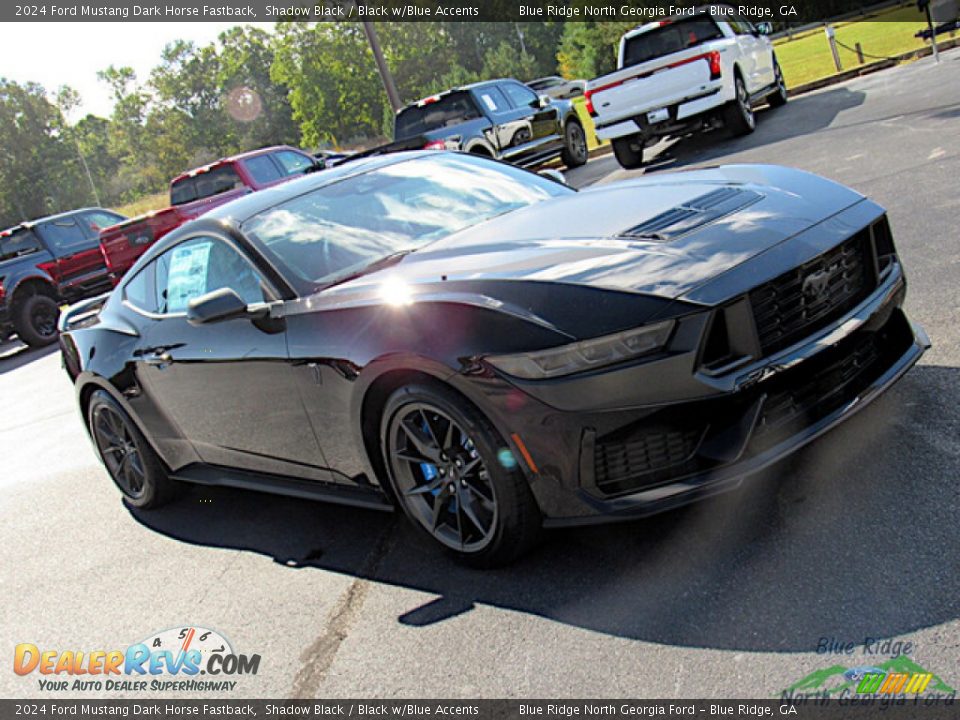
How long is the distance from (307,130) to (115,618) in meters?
89.0

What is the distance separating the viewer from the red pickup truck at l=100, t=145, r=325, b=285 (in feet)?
47.7

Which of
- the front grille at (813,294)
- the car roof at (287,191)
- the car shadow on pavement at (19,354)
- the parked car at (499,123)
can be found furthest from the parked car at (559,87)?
the front grille at (813,294)

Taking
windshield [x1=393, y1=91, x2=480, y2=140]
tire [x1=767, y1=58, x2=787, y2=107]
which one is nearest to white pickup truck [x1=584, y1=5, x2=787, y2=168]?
tire [x1=767, y1=58, x2=787, y2=107]

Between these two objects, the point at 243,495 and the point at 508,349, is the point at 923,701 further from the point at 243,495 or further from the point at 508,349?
the point at 243,495

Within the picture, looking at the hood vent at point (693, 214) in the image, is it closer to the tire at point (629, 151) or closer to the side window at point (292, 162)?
the tire at point (629, 151)

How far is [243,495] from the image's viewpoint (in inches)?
212

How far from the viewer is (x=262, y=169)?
15742 mm

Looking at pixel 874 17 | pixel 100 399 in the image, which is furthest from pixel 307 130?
pixel 100 399

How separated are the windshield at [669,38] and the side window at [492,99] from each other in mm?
2253

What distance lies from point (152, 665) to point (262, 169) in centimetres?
1301

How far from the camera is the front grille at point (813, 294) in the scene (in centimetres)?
312

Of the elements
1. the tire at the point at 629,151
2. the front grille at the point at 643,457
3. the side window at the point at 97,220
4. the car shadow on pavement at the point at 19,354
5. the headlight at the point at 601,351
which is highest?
the side window at the point at 97,220

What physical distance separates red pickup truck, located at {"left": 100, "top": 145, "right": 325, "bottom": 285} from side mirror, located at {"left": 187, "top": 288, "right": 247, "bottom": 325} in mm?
10581

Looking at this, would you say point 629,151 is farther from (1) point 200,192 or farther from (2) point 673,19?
(1) point 200,192
